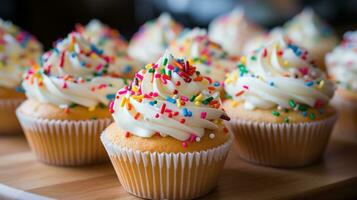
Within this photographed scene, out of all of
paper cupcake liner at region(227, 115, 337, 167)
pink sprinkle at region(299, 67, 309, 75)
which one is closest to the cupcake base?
paper cupcake liner at region(227, 115, 337, 167)

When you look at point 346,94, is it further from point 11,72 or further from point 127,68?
point 11,72

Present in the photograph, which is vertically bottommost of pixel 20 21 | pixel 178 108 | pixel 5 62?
pixel 20 21

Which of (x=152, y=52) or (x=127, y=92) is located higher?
(x=127, y=92)

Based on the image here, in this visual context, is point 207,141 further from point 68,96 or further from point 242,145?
point 68,96

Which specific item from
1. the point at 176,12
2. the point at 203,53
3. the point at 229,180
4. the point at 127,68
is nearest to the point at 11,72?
the point at 127,68

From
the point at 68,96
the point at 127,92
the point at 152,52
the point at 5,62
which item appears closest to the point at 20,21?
the point at 152,52
